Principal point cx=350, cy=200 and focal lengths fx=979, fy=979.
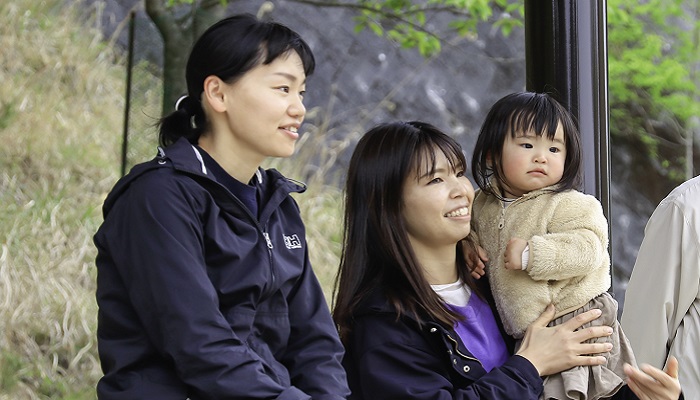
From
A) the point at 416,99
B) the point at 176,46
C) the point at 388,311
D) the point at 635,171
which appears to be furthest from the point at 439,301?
the point at 635,171

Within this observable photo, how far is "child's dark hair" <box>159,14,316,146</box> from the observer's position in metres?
2.24

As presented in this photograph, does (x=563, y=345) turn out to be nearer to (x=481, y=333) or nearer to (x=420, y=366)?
(x=481, y=333)

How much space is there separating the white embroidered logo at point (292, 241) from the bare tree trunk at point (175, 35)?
2.71m

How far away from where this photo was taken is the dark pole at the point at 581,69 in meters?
3.07

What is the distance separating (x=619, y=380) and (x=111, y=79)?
5.11 metres

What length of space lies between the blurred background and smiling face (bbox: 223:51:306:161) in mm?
946

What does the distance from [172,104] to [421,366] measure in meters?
2.79

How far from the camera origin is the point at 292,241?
2.29m

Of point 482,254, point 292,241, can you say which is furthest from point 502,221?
point 292,241

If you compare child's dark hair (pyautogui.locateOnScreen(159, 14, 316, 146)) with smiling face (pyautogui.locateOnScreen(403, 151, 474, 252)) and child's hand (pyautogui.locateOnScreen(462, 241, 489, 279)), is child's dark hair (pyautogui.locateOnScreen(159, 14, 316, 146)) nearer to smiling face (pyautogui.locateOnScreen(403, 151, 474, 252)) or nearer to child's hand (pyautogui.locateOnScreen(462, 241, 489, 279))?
smiling face (pyautogui.locateOnScreen(403, 151, 474, 252))

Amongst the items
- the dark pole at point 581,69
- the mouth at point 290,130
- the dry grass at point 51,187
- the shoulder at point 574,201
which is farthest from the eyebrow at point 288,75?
the dry grass at point 51,187

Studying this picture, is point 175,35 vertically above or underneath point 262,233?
above

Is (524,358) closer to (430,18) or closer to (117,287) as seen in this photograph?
(117,287)

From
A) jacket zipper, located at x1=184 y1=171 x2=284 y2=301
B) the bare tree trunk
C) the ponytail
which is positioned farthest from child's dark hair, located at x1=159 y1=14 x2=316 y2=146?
the bare tree trunk
